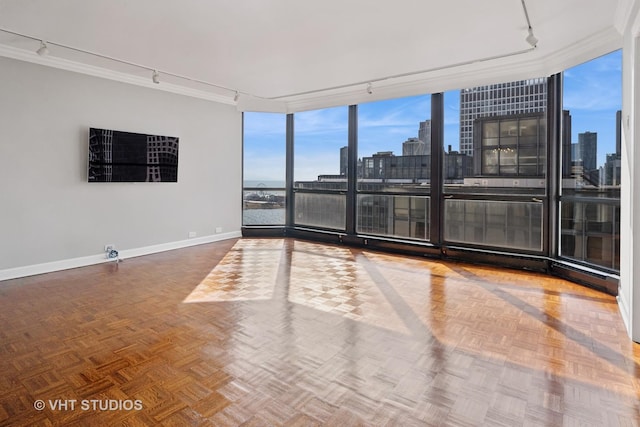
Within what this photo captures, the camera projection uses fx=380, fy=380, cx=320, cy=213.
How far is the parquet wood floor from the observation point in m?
1.94

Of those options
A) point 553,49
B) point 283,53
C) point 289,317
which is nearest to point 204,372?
point 289,317

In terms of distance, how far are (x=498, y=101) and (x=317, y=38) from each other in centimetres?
282

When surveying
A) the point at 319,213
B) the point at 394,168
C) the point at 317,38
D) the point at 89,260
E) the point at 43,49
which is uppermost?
the point at 317,38

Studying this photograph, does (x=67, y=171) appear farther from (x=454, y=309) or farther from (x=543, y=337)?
(x=543, y=337)

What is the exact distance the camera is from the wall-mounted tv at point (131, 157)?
5.07 meters

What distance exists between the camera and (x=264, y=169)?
755 cm

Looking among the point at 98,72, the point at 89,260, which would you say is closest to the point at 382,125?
the point at 98,72

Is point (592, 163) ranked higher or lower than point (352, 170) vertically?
lower

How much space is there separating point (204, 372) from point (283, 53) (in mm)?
3591

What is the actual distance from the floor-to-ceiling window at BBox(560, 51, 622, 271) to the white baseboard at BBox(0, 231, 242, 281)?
5.50 meters

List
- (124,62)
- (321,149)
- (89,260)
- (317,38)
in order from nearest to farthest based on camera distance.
→ (317,38), (124,62), (89,260), (321,149)

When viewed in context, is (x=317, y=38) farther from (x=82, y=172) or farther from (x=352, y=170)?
(x=82, y=172)

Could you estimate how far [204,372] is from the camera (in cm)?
232

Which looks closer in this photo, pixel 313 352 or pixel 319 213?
pixel 313 352
